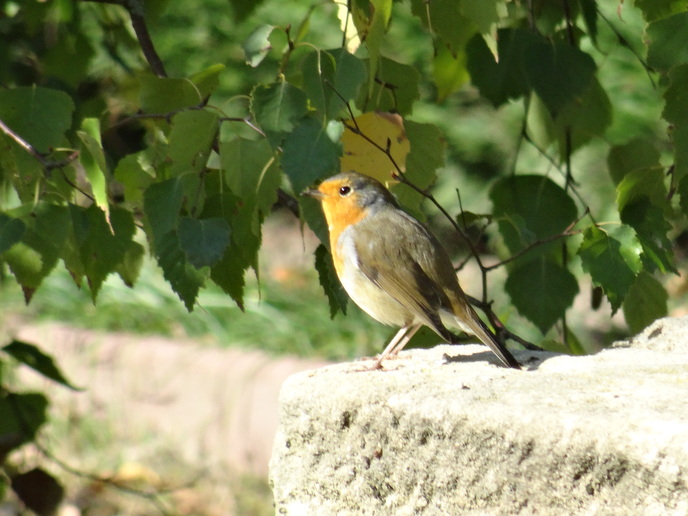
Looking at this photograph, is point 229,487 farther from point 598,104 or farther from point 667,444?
point 667,444

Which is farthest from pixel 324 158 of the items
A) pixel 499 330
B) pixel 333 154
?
A: pixel 499 330

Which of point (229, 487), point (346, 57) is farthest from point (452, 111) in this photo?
point (346, 57)

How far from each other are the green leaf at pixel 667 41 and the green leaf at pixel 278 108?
724mm

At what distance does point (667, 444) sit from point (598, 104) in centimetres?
143

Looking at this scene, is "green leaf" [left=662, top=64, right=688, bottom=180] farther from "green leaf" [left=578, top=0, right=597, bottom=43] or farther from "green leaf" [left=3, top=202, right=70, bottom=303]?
"green leaf" [left=3, top=202, right=70, bottom=303]

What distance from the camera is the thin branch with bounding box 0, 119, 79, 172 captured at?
206 cm

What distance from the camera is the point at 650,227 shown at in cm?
233

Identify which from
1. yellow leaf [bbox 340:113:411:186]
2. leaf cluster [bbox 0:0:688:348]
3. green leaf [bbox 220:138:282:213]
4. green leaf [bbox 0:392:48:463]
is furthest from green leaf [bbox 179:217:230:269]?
green leaf [bbox 0:392:48:463]

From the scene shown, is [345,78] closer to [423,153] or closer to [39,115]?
[423,153]

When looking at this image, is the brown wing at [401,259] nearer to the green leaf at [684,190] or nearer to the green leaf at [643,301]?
the green leaf at [643,301]

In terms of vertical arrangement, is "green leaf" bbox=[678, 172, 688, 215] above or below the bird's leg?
above

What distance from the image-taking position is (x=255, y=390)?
5.43 metres

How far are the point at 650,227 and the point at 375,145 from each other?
665mm

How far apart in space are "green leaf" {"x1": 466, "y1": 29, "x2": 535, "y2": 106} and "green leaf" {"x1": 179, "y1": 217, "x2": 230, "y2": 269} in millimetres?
945
